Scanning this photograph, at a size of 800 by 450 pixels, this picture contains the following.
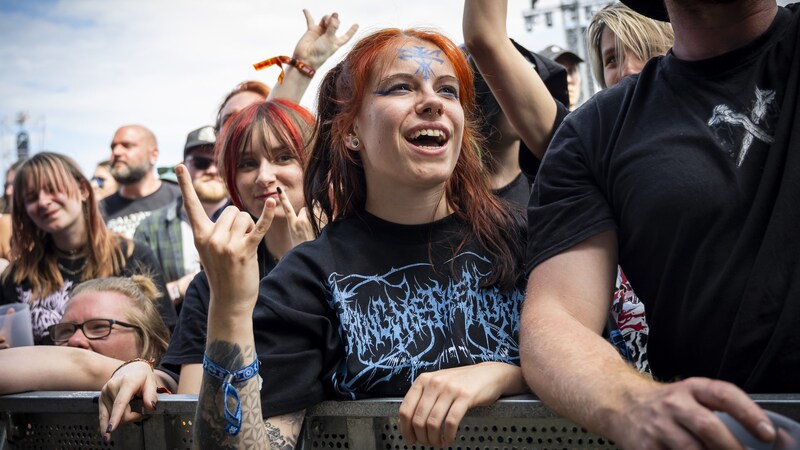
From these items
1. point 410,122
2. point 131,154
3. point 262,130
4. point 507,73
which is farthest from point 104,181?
point 507,73

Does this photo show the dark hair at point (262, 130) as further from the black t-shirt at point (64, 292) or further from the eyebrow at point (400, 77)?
the black t-shirt at point (64, 292)

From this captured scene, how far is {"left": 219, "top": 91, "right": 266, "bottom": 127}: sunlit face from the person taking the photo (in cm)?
461

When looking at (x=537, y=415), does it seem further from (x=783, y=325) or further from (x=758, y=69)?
(x=758, y=69)

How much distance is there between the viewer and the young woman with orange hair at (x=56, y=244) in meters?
4.30

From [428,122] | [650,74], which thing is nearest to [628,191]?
[650,74]

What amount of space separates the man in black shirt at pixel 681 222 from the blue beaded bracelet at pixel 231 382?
640mm

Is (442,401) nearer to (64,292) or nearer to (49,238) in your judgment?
(64,292)

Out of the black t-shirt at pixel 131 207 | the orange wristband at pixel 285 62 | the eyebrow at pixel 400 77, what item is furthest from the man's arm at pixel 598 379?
the black t-shirt at pixel 131 207

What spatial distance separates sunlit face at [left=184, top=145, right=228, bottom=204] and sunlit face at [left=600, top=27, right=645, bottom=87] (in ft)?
10.6

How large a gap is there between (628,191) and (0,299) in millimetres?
3657

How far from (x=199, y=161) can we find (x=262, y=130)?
2.71 metres

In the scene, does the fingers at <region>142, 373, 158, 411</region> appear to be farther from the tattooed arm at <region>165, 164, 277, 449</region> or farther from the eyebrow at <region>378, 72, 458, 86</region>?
the eyebrow at <region>378, 72, 458, 86</region>

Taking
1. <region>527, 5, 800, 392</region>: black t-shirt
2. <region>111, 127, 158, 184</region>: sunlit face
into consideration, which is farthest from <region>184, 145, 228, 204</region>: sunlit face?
<region>527, 5, 800, 392</region>: black t-shirt

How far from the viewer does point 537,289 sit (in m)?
1.97
